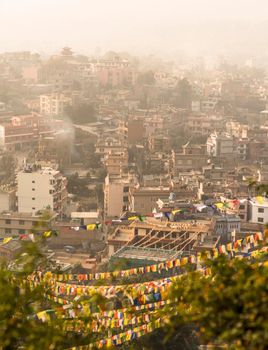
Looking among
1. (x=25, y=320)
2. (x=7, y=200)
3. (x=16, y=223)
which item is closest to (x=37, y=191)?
(x=7, y=200)

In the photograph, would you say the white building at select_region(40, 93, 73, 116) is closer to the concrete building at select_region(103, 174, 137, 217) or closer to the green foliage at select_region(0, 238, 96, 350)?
the concrete building at select_region(103, 174, 137, 217)

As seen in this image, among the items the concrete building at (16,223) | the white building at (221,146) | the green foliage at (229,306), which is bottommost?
the concrete building at (16,223)

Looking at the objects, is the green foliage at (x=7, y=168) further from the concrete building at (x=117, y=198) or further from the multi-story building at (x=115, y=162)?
the concrete building at (x=117, y=198)

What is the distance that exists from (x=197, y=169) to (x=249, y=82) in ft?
46.9

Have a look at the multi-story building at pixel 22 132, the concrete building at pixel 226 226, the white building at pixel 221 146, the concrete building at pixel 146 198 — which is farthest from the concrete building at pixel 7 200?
the multi-story building at pixel 22 132

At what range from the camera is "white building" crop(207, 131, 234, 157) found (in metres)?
13.9

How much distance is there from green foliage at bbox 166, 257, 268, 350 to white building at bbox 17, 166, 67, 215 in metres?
7.16

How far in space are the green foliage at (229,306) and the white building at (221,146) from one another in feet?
38.3

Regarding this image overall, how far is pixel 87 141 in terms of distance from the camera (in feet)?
49.9

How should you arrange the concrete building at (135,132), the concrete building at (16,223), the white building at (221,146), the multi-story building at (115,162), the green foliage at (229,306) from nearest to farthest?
the green foliage at (229,306) < the concrete building at (16,223) < the multi-story building at (115,162) < the white building at (221,146) < the concrete building at (135,132)

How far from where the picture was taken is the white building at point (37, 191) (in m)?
9.37

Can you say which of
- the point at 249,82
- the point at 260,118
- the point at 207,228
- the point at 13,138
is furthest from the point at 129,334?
the point at 249,82

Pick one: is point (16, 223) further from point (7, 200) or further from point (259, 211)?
point (259, 211)

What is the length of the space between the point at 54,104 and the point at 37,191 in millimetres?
9019
